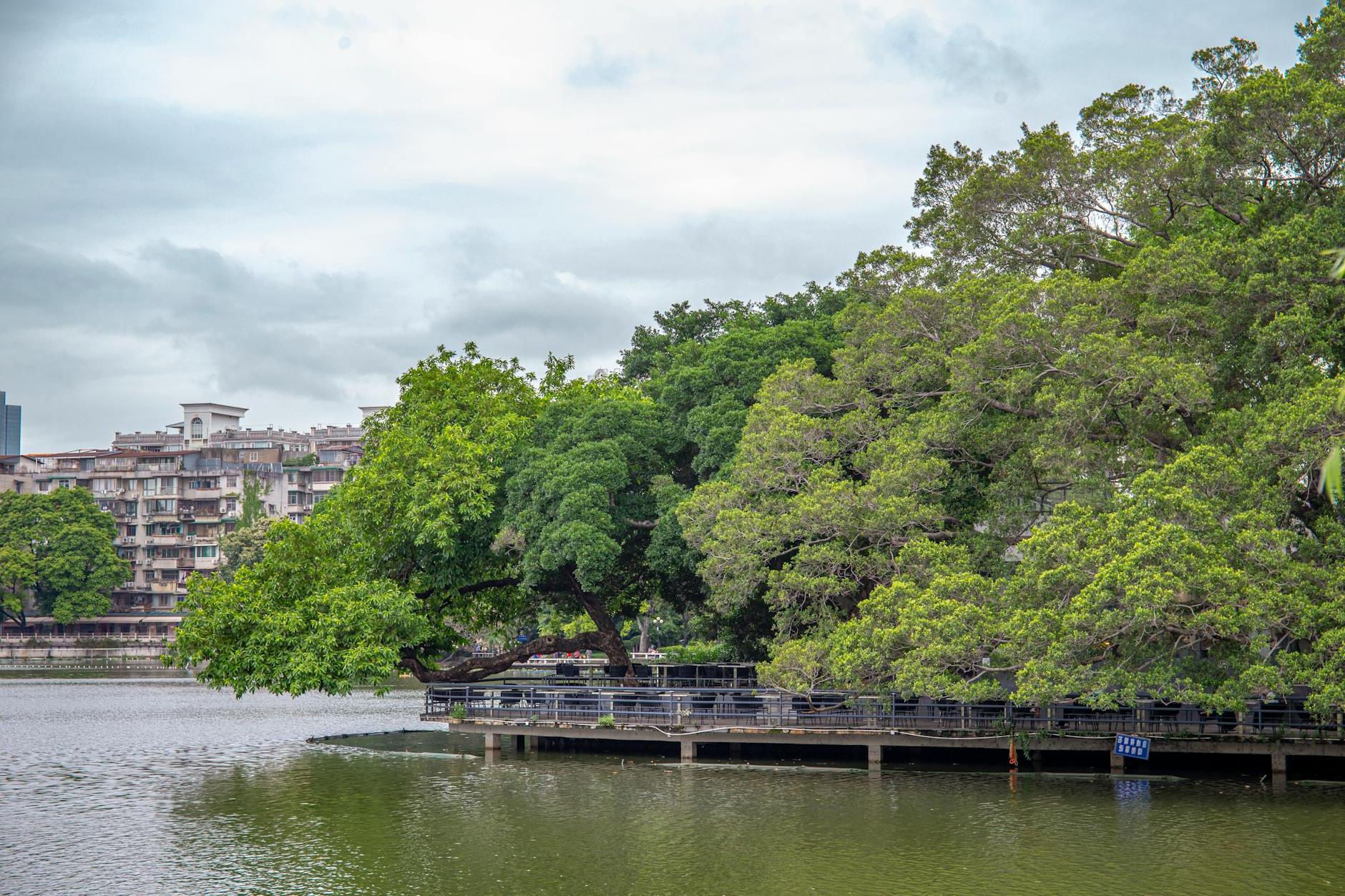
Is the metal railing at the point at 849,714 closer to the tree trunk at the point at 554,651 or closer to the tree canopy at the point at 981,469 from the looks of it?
the tree canopy at the point at 981,469

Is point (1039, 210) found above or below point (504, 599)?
above

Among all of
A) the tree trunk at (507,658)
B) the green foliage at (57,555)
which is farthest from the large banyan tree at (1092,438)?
the green foliage at (57,555)

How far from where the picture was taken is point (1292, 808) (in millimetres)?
23797

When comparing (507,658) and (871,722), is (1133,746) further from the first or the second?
(507,658)

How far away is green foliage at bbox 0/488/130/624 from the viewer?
96.8 meters

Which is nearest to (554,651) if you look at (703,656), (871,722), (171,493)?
(703,656)

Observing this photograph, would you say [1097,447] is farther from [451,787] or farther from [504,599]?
[504,599]

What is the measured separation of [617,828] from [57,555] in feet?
291

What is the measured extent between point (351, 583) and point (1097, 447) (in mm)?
20679

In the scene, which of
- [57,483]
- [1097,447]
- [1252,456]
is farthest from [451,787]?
[57,483]

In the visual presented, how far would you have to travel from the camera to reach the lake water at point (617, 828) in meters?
18.6

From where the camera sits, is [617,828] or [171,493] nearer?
[617,828]

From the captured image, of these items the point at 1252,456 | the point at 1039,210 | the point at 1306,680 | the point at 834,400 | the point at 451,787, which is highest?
the point at 1039,210

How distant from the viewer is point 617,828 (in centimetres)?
2253
